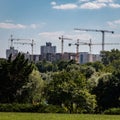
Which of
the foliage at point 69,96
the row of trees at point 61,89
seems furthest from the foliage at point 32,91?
the foliage at point 69,96

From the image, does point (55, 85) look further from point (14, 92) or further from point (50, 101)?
point (14, 92)

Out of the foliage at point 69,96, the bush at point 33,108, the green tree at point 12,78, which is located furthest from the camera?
the green tree at point 12,78

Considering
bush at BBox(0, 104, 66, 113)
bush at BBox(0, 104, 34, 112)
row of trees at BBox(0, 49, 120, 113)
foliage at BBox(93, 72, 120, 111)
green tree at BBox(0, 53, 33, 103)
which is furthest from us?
green tree at BBox(0, 53, 33, 103)

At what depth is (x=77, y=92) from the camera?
53.5m

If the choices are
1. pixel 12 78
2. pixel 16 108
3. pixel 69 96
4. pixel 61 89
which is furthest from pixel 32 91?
pixel 16 108

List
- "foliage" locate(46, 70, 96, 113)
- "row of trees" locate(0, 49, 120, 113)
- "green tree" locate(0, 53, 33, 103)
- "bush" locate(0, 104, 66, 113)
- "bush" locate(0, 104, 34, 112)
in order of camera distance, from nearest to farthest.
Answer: "bush" locate(0, 104, 66, 113) < "bush" locate(0, 104, 34, 112) < "foliage" locate(46, 70, 96, 113) < "row of trees" locate(0, 49, 120, 113) < "green tree" locate(0, 53, 33, 103)

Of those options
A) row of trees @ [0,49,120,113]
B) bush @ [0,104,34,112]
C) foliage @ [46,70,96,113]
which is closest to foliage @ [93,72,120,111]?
row of trees @ [0,49,120,113]

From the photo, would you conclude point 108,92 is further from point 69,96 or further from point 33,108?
point 33,108

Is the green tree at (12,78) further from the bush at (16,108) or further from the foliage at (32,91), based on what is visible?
the bush at (16,108)

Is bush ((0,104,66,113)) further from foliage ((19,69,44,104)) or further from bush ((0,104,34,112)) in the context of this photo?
foliage ((19,69,44,104))

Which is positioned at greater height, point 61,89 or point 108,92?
point 61,89

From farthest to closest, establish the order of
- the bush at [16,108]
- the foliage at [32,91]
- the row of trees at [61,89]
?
the foliage at [32,91] → the row of trees at [61,89] → the bush at [16,108]

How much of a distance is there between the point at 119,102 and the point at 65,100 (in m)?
8.56

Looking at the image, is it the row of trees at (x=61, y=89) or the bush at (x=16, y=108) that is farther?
the row of trees at (x=61, y=89)
